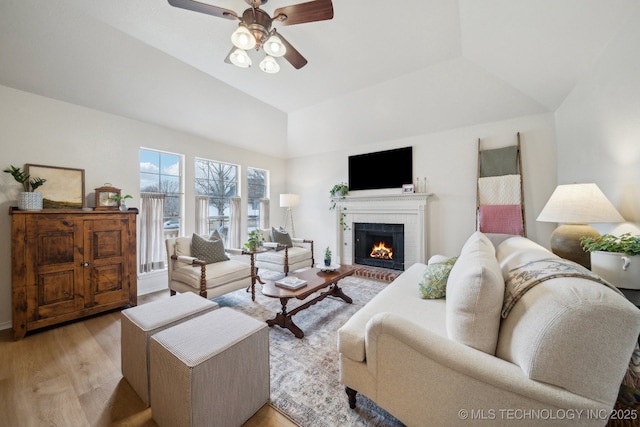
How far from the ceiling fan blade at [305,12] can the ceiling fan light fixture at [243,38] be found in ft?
0.79

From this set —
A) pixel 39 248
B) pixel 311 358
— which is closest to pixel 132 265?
pixel 39 248

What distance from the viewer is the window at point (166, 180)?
11.6 feet

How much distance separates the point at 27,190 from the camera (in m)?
2.49

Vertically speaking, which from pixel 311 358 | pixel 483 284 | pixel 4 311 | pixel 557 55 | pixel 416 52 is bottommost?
pixel 311 358

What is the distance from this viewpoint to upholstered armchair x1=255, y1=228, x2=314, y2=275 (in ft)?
13.4

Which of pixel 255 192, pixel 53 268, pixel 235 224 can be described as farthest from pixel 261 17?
pixel 255 192

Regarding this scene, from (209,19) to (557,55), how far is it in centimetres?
321

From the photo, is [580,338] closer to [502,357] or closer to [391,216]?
[502,357]

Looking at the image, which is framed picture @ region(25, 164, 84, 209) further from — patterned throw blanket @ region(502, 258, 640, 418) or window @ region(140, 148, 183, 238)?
patterned throw blanket @ region(502, 258, 640, 418)

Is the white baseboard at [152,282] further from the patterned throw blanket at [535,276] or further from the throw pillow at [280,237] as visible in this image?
the patterned throw blanket at [535,276]

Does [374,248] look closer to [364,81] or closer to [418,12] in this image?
[364,81]

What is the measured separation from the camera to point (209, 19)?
2188 millimetres

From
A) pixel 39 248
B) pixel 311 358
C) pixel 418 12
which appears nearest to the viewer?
pixel 311 358

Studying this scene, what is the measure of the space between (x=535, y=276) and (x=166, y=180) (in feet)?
14.6
